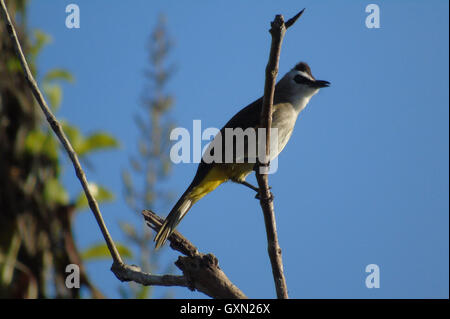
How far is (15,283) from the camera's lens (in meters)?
5.01

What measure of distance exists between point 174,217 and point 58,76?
3167 mm

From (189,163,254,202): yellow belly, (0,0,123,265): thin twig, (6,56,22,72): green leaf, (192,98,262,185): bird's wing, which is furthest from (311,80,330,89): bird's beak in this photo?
(0,0,123,265): thin twig

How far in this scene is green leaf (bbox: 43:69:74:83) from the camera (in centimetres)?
654

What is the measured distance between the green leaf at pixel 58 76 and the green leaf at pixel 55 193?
4.94 ft

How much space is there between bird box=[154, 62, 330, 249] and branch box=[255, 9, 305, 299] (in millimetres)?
762

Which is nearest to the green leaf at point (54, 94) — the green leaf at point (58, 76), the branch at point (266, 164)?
the green leaf at point (58, 76)

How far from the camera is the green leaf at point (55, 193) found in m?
5.32

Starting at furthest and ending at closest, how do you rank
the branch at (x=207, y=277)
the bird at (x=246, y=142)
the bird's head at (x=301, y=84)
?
the bird's head at (x=301, y=84)
the bird at (x=246, y=142)
the branch at (x=207, y=277)

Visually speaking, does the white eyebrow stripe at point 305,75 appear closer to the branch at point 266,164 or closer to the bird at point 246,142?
the bird at point 246,142

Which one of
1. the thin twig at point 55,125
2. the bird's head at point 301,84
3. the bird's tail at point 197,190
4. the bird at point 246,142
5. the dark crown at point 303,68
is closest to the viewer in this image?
the thin twig at point 55,125

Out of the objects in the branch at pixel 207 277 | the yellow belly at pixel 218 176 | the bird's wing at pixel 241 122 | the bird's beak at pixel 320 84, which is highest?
the bird's beak at pixel 320 84

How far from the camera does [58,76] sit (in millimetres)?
6570
